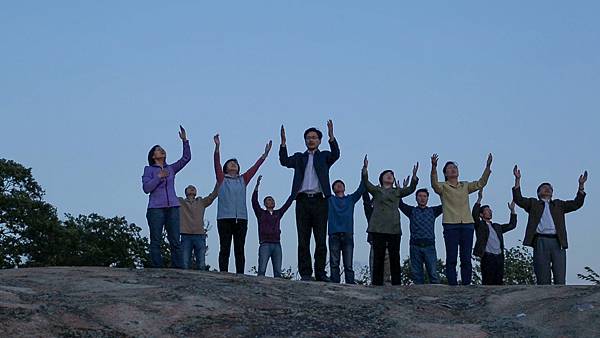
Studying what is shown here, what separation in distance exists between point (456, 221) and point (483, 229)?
1.74 meters

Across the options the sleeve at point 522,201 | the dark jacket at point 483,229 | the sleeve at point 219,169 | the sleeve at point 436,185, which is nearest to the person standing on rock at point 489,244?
the dark jacket at point 483,229

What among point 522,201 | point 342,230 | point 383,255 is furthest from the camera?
point 342,230

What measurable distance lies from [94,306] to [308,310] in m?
2.10

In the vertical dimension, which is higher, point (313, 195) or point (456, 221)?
point (313, 195)

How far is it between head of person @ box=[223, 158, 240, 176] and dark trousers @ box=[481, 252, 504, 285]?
419 centimetres

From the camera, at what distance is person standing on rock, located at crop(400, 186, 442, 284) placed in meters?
12.7

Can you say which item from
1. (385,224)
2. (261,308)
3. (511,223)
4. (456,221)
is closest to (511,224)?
(511,223)

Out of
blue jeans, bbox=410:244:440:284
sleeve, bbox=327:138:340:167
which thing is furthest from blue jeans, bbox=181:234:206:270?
blue jeans, bbox=410:244:440:284

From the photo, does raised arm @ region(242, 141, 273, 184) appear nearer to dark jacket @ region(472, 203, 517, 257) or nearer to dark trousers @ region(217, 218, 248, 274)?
dark trousers @ region(217, 218, 248, 274)

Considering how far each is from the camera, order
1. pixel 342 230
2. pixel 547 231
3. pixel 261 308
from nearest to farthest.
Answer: pixel 261 308 → pixel 547 231 → pixel 342 230

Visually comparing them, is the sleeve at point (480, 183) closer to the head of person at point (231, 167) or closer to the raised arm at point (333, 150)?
the raised arm at point (333, 150)

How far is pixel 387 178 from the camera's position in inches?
483

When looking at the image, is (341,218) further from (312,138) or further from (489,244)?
(489,244)

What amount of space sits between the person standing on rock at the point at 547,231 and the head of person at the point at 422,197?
1403 millimetres
